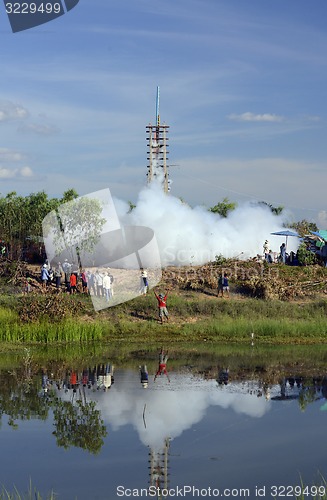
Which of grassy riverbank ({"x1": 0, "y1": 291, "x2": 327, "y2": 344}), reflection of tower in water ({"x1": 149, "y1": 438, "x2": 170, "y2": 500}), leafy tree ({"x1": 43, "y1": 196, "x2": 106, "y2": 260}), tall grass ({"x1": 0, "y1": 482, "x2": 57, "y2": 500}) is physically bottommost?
grassy riverbank ({"x1": 0, "y1": 291, "x2": 327, "y2": 344})

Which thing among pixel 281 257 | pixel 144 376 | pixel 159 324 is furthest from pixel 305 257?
pixel 144 376

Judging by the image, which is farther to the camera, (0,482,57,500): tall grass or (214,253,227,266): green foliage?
(214,253,227,266): green foliage

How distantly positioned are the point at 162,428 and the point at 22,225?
2998cm

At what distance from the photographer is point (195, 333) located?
35.2 m

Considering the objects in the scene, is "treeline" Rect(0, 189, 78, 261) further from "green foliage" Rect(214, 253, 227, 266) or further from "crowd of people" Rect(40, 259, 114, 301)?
"green foliage" Rect(214, 253, 227, 266)

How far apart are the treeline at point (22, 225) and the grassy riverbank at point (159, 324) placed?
35.0ft

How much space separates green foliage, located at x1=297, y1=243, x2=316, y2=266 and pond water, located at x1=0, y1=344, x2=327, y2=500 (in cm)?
1706

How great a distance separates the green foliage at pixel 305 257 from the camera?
151ft

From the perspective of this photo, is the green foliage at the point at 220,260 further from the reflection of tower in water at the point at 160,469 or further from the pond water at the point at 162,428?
the reflection of tower in water at the point at 160,469

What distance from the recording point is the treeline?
1891 inches

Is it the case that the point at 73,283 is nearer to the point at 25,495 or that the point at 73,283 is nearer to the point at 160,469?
the point at 160,469

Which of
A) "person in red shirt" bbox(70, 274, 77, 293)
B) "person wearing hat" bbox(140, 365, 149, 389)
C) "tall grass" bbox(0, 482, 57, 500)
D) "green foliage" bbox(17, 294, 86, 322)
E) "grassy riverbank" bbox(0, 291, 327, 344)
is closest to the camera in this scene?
"tall grass" bbox(0, 482, 57, 500)

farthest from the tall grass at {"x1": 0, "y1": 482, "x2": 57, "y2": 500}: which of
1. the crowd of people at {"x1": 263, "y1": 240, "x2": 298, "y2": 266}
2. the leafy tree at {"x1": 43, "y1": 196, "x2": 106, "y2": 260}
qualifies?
the crowd of people at {"x1": 263, "y1": 240, "x2": 298, "y2": 266}

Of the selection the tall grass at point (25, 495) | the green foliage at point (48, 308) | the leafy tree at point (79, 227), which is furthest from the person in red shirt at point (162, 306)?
the tall grass at point (25, 495)
